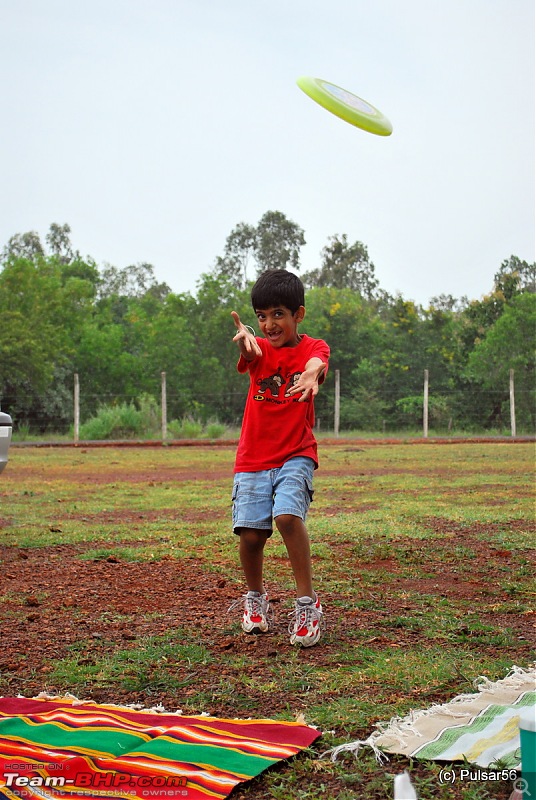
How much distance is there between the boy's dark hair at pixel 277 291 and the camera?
3.82m

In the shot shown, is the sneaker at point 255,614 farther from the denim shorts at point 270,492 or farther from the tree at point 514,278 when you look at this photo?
the tree at point 514,278

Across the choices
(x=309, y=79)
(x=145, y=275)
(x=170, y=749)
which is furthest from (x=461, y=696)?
(x=145, y=275)

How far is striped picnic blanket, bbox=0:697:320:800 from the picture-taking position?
216cm

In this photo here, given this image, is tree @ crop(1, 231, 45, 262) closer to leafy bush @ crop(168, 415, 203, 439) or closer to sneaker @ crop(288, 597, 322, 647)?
leafy bush @ crop(168, 415, 203, 439)

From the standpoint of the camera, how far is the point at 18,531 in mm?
6688

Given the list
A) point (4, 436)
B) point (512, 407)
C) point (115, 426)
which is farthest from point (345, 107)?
point (512, 407)

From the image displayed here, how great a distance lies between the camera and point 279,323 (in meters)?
→ 3.89

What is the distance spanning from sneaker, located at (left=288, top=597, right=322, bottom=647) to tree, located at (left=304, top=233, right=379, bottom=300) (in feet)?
165

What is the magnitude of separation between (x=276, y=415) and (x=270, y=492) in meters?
0.34

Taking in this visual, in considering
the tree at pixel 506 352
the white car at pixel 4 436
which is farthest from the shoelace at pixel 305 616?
the tree at pixel 506 352

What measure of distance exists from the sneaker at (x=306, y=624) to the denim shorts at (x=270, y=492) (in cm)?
37

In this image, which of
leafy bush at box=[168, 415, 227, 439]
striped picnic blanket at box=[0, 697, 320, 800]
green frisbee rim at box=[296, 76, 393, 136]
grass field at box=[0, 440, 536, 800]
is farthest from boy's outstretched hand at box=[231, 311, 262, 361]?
leafy bush at box=[168, 415, 227, 439]

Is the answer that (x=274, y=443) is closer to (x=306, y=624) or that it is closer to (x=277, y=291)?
(x=277, y=291)

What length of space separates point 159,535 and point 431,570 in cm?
230
